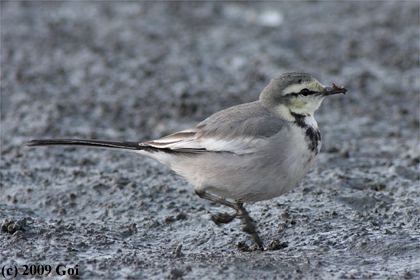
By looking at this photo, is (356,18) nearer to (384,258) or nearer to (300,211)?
(300,211)

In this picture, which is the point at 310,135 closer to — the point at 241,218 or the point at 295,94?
the point at 295,94

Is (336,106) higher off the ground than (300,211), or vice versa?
(336,106)

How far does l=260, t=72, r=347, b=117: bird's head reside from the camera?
5.67 meters

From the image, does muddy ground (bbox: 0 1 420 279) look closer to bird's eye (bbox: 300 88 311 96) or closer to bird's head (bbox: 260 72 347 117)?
bird's head (bbox: 260 72 347 117)

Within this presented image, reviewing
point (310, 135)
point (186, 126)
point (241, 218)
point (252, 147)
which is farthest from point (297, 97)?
point (186, 126)

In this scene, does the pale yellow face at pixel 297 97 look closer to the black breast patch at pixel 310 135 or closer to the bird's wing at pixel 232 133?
the black breast patch at pixel 310 135

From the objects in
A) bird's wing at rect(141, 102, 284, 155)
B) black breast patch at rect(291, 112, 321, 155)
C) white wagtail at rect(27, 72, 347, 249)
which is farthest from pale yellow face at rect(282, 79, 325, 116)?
bird's wing at rect(141, 102, 284, 155)

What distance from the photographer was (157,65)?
10.9 meters

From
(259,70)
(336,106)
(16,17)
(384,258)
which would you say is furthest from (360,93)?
(16,17)

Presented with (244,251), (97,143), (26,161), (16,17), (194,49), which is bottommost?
(244,251)

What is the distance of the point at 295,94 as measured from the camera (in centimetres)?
566

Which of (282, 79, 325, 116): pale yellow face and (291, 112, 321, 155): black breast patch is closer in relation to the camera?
(291, 112, 321, 155): black breast patch

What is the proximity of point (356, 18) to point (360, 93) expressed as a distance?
11.6 ft

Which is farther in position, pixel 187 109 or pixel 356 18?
pixel 356 18
